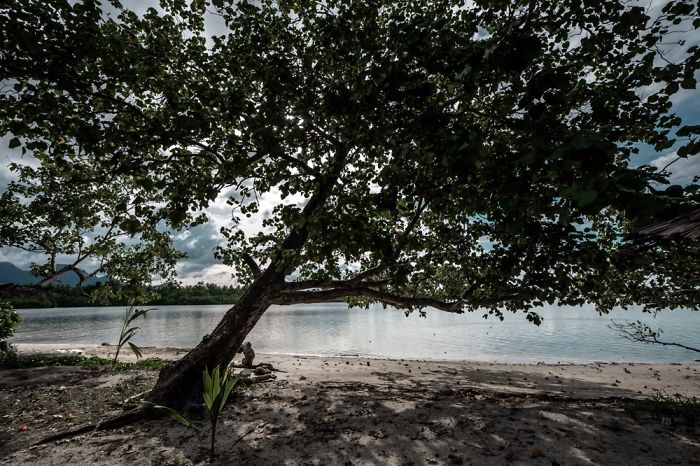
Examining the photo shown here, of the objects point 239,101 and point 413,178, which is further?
point 239,101

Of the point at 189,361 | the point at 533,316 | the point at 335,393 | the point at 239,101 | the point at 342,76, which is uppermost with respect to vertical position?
the point at 342,76

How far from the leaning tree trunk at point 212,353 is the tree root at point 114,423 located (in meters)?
0.33

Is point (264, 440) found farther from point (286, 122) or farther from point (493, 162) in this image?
point (493, 162)

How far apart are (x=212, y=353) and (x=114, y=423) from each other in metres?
2.15

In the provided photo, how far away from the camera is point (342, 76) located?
7.36 m

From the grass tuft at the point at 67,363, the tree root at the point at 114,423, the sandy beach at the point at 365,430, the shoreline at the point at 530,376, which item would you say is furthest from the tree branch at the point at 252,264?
the grass tuft at the point at 67,363

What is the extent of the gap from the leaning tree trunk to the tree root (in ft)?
1.07

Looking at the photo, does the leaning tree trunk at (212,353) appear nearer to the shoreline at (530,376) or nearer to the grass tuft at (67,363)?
the shoreline at (530,376)

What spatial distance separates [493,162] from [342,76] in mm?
4534

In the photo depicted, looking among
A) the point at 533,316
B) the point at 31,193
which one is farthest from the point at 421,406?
the point at 31,193

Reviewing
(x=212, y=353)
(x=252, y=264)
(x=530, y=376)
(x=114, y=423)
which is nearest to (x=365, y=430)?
(x=212, y=353)

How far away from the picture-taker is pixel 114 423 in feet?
22.4

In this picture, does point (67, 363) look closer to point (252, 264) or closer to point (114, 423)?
point (114, 423)

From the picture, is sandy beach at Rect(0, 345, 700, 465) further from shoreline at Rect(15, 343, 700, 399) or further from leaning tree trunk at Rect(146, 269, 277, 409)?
shoreline at Rect(15, 343, 700, 399)
